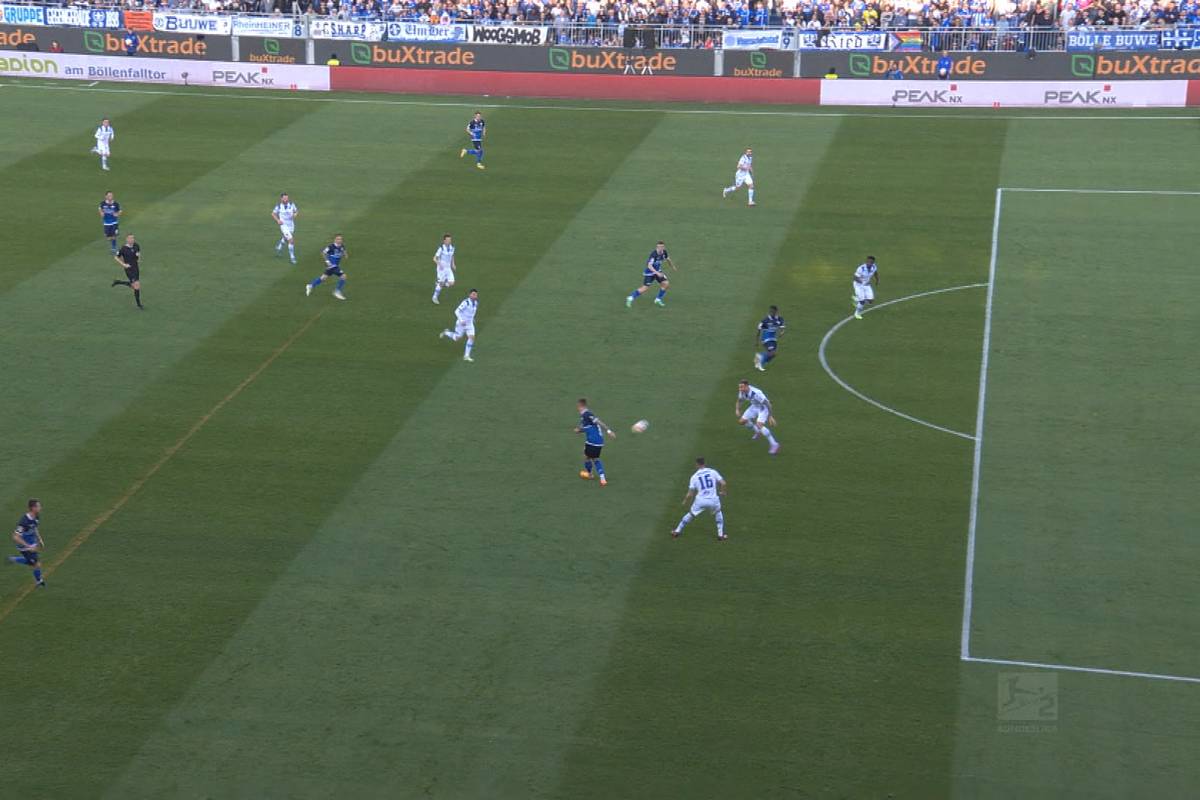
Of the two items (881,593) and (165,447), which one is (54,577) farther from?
(881,593)

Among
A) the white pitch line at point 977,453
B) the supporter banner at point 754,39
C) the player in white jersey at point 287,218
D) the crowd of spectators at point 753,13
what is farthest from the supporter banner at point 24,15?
the white pitch line at point 977,453

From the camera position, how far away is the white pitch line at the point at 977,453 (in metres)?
26.2

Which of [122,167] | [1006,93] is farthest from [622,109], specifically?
[122,167]

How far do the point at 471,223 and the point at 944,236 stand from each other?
45.7 ft

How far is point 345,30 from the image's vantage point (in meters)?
64.8

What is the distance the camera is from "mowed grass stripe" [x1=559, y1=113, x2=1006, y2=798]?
22703 millimetres

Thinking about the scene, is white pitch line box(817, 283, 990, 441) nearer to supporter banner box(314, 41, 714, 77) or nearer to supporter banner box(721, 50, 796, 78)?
supporter banner box(721, 50, 796, 78)

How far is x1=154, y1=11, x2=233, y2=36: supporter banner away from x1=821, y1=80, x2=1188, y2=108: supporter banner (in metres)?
24.9

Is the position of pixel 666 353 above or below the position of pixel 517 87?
below

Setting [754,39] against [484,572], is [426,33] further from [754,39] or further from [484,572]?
[484,572]

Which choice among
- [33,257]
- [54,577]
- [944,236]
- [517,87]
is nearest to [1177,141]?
[944,236]

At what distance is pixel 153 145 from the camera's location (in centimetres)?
5550

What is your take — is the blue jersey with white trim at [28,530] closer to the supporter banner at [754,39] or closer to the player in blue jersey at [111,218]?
the player in blue jersey at [111,218]

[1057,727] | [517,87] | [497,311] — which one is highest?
[517,87]
